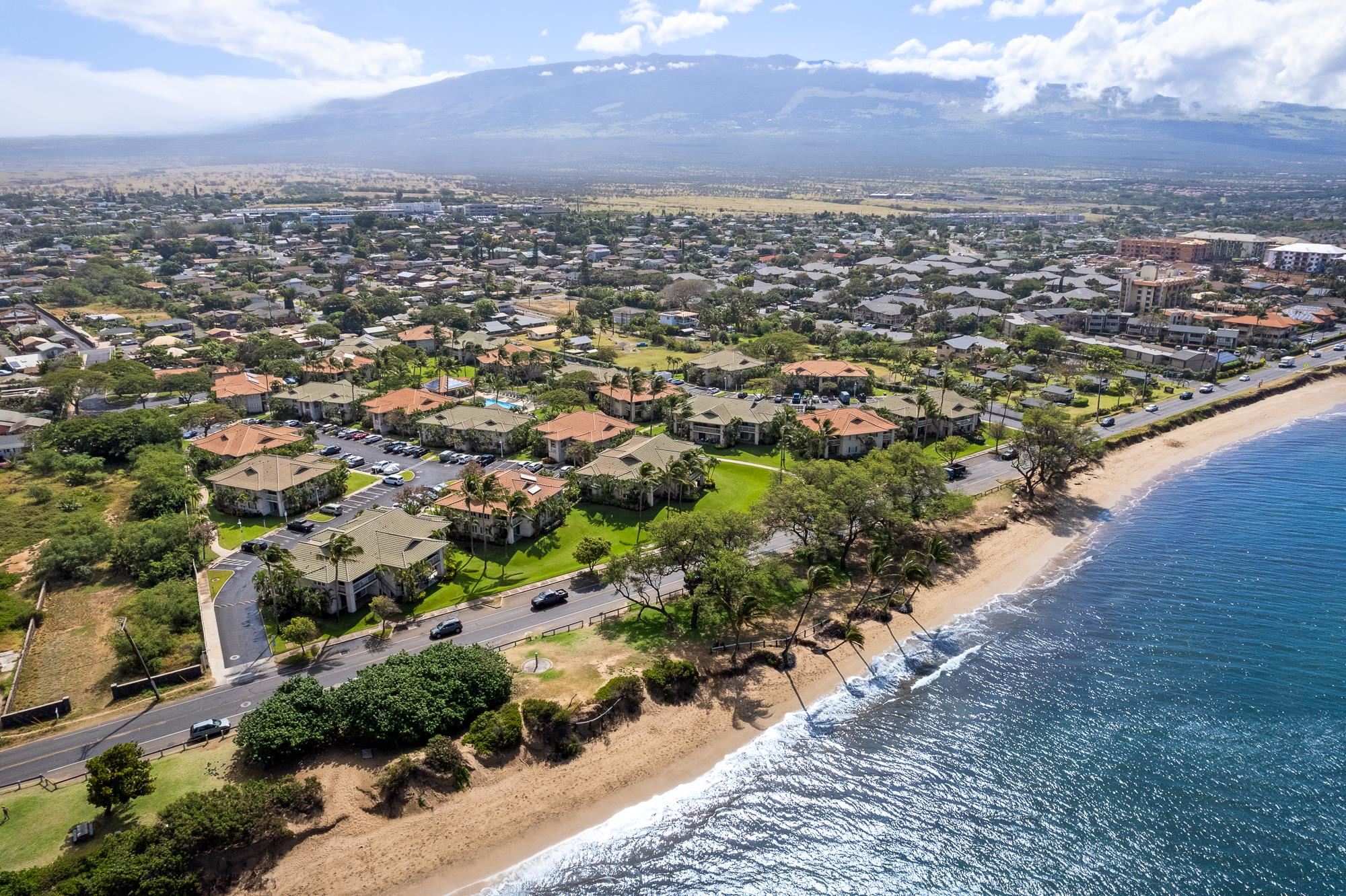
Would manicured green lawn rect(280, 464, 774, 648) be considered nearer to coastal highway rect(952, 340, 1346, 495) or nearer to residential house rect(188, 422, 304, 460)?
coastal highway rect(952, 340, 1346, 495)

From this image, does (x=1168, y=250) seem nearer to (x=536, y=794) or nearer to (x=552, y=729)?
(x=552, y=729)

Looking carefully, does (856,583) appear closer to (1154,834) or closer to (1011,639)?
(1011,639)

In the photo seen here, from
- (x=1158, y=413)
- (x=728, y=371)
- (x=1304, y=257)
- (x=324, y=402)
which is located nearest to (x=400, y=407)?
(x=324, y=402)

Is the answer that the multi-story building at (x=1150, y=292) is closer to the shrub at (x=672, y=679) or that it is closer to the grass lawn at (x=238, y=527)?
the shrub at (x=672, y=679)

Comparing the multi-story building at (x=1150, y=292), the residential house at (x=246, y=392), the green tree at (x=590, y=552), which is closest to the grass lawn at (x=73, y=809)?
the green tree at (x=590, y=552)

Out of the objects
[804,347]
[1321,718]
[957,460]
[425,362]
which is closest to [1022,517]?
[957,460]

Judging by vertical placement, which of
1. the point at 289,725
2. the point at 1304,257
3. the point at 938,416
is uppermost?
the point at 1304,257
